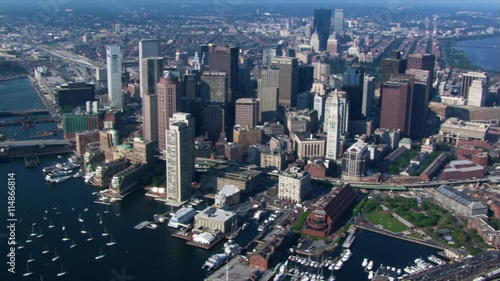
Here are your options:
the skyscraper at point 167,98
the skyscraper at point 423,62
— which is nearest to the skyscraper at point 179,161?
the skyscraper at point 167,98

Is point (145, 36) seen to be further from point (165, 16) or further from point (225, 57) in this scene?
point (225, 57)

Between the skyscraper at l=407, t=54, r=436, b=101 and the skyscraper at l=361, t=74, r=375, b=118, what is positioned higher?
the skyscraper at l=407, t=54, r=436, b=101

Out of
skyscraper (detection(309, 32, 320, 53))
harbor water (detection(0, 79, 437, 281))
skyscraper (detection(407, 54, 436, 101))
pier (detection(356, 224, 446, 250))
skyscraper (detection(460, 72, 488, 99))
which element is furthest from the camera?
skyscraper (detection(309, 32, 320, 53))

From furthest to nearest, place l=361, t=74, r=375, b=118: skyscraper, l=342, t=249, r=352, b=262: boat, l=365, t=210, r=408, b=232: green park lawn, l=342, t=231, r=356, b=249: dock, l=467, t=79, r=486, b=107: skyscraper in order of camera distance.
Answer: l=467, t=79, r=486, b=107: skyscraper → l=361, t=74, r=375, b=118: skyscraper → l=365, t=210, r=408, b=232: green park lawn → l=342, t=231, r=356, b=249: dock → l=342, t=249, r=352, b=262: boat

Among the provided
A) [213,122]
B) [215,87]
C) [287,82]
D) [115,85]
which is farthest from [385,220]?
[115,85]

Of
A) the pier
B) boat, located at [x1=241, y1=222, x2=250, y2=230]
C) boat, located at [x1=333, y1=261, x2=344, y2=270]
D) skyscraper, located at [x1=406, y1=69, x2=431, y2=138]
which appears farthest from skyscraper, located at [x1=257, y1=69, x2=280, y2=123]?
boat, located at [x1=333, y1=261, x2=344, y2=270]

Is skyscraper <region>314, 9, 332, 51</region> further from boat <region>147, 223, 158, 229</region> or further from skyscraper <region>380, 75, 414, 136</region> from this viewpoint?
boat <region>147, 223, 158, 229</region>

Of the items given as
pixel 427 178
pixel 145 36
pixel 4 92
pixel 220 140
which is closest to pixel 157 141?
pixel 220 140
